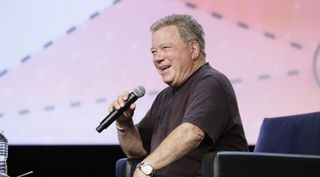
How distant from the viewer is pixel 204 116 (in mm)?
2045

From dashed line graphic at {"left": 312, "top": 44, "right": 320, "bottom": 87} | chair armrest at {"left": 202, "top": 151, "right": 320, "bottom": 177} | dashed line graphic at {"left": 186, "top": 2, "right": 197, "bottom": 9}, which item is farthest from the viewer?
dashed line graphic at {"left": 186, "top": 2, "right": 197, "bottom": 9}

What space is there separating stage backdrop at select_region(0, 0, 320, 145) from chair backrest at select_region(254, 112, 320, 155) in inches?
→ 30.9

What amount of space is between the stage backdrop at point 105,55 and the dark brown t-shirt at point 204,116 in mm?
Answer: 1016

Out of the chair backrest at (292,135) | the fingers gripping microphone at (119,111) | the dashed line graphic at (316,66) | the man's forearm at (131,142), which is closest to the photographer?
the fingers gripping microphone at (119,111)

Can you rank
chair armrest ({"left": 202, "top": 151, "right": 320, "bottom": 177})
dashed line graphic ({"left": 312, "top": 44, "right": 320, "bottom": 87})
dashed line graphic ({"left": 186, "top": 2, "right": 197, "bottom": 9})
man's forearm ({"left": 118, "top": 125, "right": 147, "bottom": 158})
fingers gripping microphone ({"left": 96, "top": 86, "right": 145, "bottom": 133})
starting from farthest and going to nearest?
dashed line graphic ({"left": 186, "top": 2, "right": 197, "bottom": 9}) → dashed line graphic ({"left": 312, "top": 44, "right": 320, "bottom": 87}) → man's forearm ({"left": 118, "top": 125, "right": 147, "bottom": 158}) → fingers gripping microphone ({"left": 96, "top": 86, "right": 145, "bottom": 133}) → chair armrest ({"left": 202, "top": 151, "right": 320, "bottom": 177})

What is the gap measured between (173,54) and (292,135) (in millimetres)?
571

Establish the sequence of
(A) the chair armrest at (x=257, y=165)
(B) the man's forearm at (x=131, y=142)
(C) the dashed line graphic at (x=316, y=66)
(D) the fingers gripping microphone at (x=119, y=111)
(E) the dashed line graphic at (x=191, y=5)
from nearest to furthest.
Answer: (A) the chair armrest at (x=257, y=165) < (D) the fingers gripping microphone at (x=119, y=111) < (B) the man's forearm at (x=131, y=142) < (C) the dashed line graphic at (x=316, y=66) < (E) the dashed line graphic at (x=191, y=5)

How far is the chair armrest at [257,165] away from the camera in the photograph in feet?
6.20

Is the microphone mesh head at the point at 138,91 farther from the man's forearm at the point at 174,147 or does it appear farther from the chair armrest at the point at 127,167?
the chair armrest at the point at 127,167

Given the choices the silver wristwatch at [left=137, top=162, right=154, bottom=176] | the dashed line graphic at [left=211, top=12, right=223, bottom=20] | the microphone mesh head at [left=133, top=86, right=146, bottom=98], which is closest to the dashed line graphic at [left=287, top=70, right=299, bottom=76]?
the dashed line graphic at [left=211, top=12, right=223, bottom=20]

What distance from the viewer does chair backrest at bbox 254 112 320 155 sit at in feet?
7.52

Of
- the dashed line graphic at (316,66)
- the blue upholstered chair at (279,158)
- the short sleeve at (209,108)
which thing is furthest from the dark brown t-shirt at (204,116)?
the dashed line graphic at (316,66)

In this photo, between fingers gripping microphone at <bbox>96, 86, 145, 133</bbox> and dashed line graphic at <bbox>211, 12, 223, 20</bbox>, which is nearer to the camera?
fingers gripping microphone at <bbox>96, 86, 145, 133</bbox>

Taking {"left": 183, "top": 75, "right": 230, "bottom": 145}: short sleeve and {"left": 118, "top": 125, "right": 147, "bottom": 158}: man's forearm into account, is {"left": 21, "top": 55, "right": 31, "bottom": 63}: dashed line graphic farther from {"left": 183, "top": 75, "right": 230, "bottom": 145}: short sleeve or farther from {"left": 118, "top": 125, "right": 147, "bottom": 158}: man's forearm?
{"left": 183, "top": 75, "right": 230, "bottom": 145}: short sleeve
